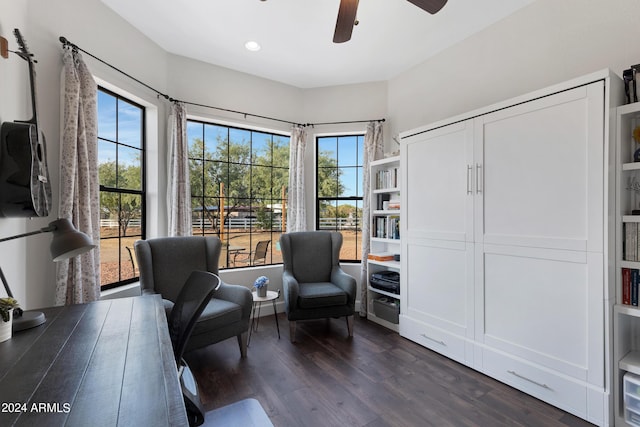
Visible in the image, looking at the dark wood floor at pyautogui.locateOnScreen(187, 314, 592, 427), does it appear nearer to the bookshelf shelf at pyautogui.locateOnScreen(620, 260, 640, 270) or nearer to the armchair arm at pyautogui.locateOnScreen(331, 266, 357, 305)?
the armchair arm at pyautogui.locateOnScreen(331, 266, 357, 305)

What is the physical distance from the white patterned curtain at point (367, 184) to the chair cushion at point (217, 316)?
65.6 inches

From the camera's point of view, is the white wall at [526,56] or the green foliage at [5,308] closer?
the green foliage at [5,308]

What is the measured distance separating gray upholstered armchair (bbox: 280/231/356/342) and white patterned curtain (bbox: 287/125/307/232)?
11.7 inches

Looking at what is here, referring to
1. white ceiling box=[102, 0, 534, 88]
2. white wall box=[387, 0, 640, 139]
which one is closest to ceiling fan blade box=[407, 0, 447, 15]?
white ceiling box=[102, 0, 534, 88]

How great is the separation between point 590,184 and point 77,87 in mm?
3568

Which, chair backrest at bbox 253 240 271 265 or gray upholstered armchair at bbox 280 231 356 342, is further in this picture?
chair backrest at bbox 253 240 271 265

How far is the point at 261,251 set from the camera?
12.6ft

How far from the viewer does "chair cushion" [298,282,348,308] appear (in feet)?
9.40

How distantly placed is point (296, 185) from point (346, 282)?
1453 millimetres

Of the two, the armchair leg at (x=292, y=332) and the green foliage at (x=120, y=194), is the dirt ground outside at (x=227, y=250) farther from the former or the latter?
the armchair leg at (x=292, y=332)

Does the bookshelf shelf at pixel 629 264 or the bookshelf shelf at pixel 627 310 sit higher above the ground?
the bookshelf shelf at pixel 629 264

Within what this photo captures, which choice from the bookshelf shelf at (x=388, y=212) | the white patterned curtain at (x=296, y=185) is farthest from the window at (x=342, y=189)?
the bookshelf shelf at (x=388, y=212)

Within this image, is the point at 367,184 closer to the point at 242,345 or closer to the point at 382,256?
the point at 382,256

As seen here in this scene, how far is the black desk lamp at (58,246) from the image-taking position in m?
1.27
